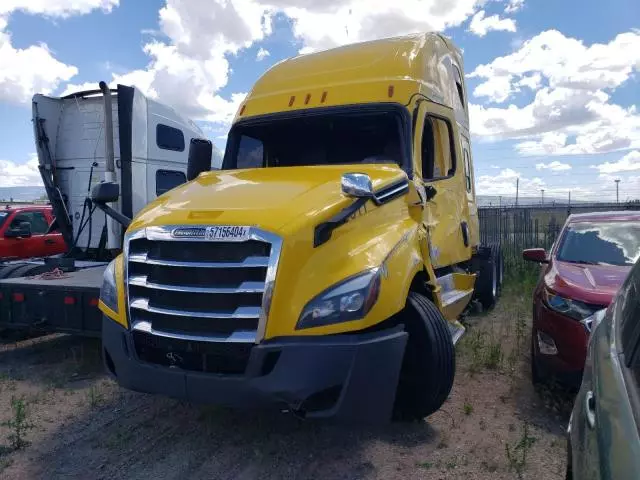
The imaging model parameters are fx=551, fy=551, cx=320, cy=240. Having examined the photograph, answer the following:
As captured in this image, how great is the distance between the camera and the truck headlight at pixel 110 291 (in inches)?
160

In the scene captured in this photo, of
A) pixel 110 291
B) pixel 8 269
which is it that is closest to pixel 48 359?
pixel 8 269

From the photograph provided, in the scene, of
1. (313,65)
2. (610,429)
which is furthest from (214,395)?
(313,65)

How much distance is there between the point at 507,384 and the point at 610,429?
4.00m

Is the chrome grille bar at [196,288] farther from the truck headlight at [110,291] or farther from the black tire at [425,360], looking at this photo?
the black tire at [425,360]

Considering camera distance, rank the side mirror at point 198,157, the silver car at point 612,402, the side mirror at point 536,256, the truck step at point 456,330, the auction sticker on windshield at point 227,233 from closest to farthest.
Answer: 1. the silver car at point 612,402
2. the auction sticker on windshield at point 227,233
3. the truck step at point 456,330
4. the side mirror at point 198,157
5. the side mirror at point 536,256

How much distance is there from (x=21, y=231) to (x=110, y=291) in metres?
8.00

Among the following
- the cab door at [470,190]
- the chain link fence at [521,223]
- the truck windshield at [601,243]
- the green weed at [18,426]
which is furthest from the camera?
Result: the chain link fence at [521,223]

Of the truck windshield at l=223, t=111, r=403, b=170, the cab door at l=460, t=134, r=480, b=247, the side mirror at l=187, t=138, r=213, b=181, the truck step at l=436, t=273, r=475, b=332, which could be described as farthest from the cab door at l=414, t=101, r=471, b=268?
the side mirror at l=187, t=138, r=213, b=181

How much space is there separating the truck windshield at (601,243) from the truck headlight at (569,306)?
3.78ft

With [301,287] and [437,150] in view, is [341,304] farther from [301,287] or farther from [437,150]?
[437,150]

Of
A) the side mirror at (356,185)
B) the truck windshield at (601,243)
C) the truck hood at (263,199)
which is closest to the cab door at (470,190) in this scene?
the truck windshield at (601,243)

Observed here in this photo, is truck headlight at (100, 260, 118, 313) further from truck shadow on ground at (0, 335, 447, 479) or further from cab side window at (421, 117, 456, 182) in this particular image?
cab side window at (421, 117, 456, 182)

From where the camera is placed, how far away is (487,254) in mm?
9289

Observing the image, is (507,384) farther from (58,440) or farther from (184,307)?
(58,440)
